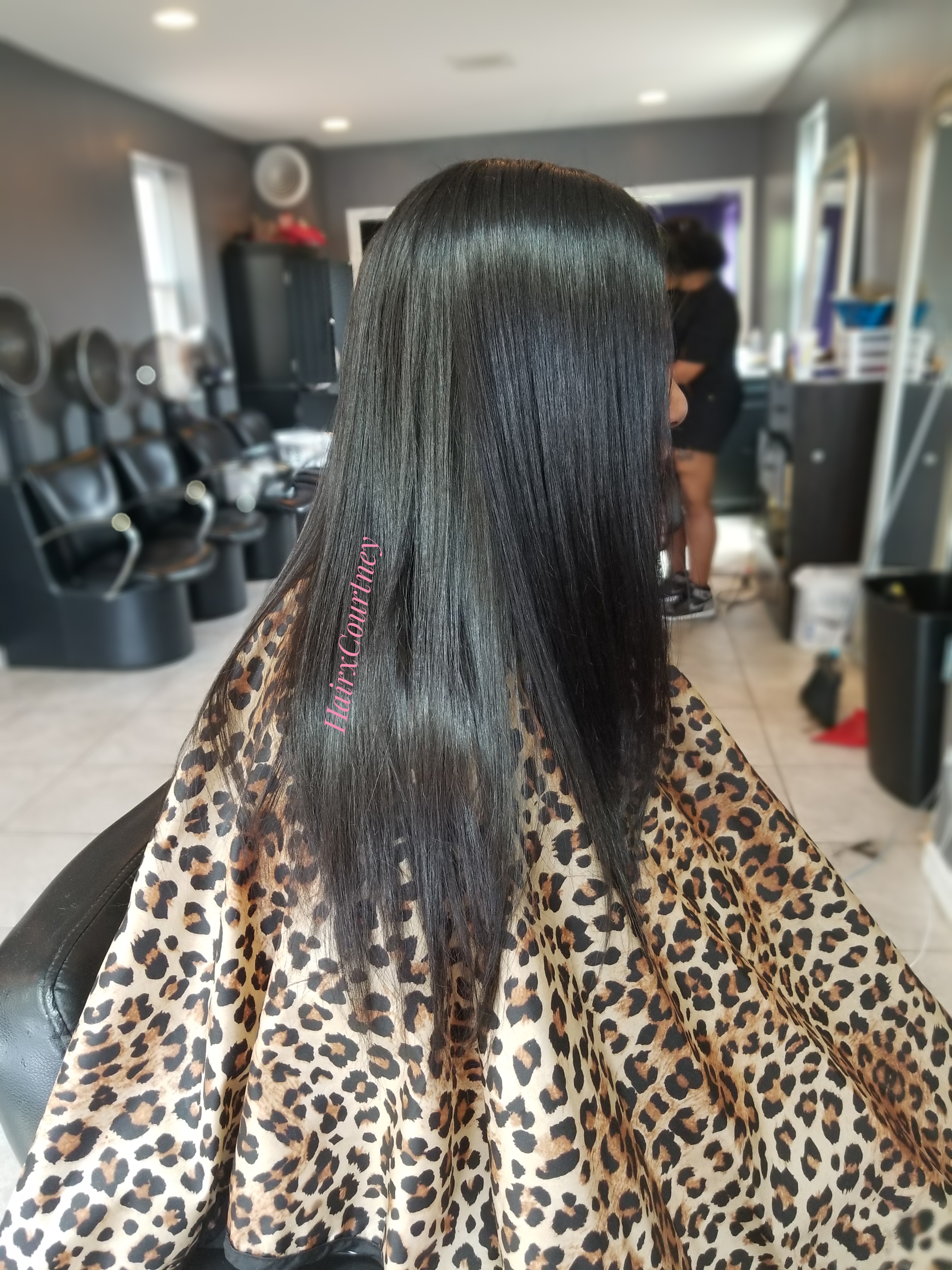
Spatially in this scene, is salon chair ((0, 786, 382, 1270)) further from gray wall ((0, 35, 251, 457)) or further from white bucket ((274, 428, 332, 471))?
gray wall ((0, 35, 251, 457))

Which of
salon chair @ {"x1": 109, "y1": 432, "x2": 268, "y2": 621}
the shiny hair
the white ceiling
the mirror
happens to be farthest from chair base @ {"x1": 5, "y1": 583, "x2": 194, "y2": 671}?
the mirror

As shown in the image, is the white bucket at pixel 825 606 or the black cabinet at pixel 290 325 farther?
the white bucket at pixel 825 606

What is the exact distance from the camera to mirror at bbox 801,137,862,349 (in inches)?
133

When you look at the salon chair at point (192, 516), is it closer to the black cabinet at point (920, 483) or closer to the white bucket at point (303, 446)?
the white bucket at point (303, 446)

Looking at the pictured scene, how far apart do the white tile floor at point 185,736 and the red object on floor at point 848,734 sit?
0.03 m

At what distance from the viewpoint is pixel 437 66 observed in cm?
103

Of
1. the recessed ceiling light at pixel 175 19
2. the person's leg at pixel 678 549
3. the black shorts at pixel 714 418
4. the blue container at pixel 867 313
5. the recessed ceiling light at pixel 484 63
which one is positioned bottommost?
the black shorts at pixel 714 418

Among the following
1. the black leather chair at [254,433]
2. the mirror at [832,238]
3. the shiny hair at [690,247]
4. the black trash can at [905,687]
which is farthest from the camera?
the mirror at [832,238]

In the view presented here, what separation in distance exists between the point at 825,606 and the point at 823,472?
0.48 meters

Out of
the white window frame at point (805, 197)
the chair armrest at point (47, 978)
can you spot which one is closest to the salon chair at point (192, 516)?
the chair armrest at point (47, 978)

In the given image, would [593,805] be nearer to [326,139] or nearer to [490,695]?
[490,695]

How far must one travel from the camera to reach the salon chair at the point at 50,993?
743 millimetres

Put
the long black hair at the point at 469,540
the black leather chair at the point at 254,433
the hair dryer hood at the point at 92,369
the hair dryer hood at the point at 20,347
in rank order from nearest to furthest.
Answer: the long black hair at the point at 469,540 → the black leather chair at the point at 254,433 → the hair dryer hood at the point at 20,347 → the hair dryer hood at the point at 92,369

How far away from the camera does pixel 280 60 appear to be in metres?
1.22
